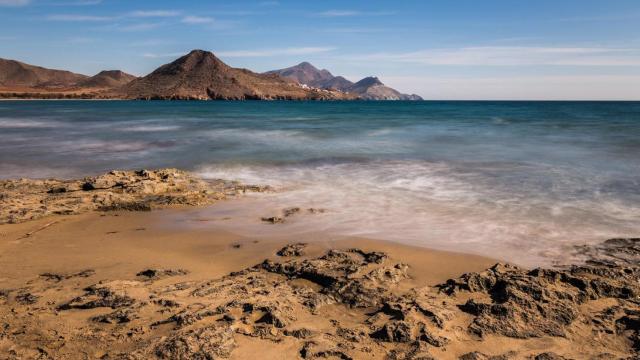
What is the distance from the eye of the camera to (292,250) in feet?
21.8

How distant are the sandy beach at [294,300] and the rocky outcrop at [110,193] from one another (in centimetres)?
141

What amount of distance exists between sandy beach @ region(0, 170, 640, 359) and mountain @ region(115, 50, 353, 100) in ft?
494

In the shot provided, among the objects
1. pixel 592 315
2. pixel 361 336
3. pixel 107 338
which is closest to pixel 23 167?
pixel 107 338

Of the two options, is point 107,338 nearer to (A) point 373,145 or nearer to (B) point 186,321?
(B) point 186,321

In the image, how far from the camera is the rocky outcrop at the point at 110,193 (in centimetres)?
880

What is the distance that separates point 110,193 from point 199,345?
6.90 meters

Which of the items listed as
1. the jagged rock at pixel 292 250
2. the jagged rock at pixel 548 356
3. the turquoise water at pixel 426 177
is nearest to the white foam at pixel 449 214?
the turquoise water at pixel 426 177

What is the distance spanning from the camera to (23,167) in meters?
15.5

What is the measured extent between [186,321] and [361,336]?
5.85 ft

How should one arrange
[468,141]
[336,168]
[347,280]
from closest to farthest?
[347,280], [336,168], [468,141]

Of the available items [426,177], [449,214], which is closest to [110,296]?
[449,214]

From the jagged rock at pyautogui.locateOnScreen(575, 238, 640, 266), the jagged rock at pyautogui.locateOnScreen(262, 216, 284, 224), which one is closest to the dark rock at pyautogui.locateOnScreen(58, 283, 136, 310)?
the jagged rock at pyautogui.locateOnScreen(262, 216, 284, 224)

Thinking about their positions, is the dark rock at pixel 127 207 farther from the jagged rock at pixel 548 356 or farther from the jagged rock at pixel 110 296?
the jagged rock at pixel 548 356

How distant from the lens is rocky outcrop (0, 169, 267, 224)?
8805 mm
